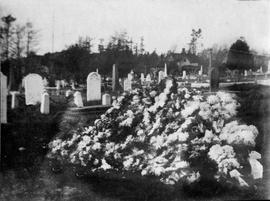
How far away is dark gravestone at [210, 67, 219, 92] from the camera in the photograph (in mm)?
3867

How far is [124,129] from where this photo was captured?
4.19 metres

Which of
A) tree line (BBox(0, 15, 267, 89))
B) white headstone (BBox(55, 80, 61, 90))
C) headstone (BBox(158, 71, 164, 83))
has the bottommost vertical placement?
white headstone (BBox(55, 80, 61, 90))

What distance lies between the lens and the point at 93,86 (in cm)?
437

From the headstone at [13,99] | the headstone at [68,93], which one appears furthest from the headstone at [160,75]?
the headstone at [13,99]

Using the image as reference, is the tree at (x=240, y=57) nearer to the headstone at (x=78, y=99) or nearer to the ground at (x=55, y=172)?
the ground at (x=55, y=172)

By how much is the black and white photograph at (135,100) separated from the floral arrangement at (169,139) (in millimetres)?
11

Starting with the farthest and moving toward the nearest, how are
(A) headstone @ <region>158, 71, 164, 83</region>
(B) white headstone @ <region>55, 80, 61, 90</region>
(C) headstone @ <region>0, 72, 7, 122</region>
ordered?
(B) white headstone @ <region>55, 80, 61, 90</region> → (C) headstone @ <region>0, 72, 7, 122</region> → (A) headstone @ <region>158, 71, 164, 83</region>

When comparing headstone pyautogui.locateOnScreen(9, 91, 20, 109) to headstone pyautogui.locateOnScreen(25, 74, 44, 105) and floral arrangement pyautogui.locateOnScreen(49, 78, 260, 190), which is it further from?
floral arrangement pyautogui.locateOnScreen(49, 78, 260, 190)

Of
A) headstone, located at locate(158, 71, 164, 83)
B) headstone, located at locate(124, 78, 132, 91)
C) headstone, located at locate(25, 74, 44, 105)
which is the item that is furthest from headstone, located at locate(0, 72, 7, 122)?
headstone, located at locate(158, 71, 164, 83)

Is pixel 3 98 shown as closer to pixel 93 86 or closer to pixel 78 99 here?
pixel 78 99

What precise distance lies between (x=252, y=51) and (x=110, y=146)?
6.31 ft

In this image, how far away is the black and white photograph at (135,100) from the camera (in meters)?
3.73

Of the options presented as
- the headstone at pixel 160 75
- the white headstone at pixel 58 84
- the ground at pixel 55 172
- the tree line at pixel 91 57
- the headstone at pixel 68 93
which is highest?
the tree line at pixel 91 57

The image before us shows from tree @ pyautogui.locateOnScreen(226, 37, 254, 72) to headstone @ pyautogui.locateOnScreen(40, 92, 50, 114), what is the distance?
2.23 meters
